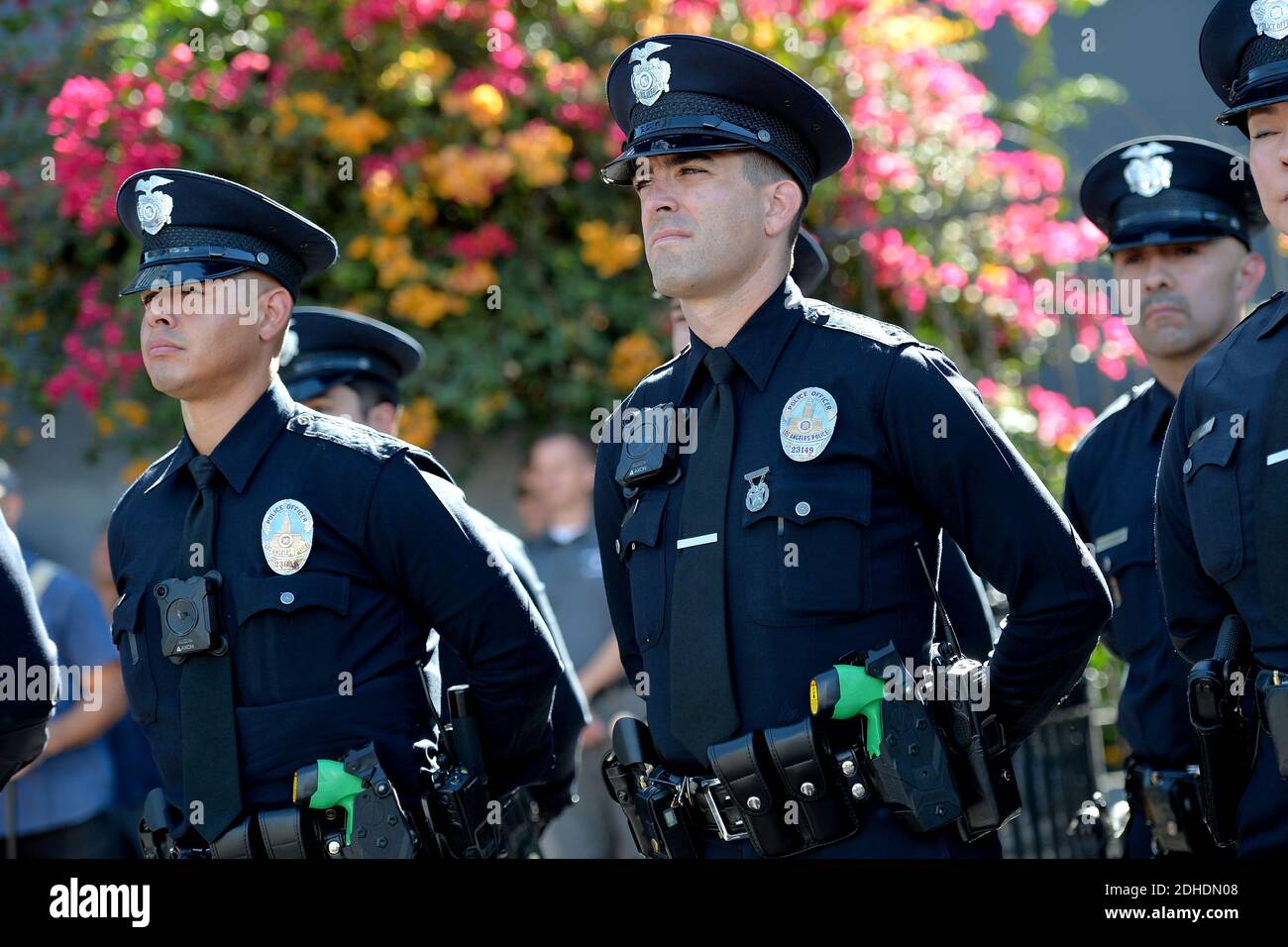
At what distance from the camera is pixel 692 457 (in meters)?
3.19

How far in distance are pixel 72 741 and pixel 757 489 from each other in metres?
3.59

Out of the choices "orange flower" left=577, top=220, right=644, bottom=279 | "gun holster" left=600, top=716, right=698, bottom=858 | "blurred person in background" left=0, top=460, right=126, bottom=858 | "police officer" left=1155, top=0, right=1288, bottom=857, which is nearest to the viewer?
"police officer" left=1155, top=0, right=1288, bottom=857

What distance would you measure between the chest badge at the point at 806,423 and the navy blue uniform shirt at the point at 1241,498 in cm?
65

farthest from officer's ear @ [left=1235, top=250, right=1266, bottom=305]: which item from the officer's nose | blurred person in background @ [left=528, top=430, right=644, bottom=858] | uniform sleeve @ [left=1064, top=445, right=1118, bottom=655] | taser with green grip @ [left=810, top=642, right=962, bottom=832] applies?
blurred person in background @ [left=528, top=430, right=644, bottom=858]

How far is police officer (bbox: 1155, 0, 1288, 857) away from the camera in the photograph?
8.87 feet

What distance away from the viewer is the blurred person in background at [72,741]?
5648 millimetres

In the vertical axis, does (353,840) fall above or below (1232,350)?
below

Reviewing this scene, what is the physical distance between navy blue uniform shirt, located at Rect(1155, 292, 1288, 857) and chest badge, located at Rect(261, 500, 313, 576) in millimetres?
1767

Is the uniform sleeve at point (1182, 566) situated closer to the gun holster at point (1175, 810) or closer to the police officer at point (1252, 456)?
the police officer at point (1252, 456)

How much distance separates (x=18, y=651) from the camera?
3633mm

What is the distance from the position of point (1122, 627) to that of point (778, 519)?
158 cm

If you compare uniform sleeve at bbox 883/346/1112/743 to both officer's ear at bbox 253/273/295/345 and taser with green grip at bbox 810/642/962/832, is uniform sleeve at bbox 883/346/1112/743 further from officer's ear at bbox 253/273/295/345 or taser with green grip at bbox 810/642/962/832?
officer's ear at bbox 253/273/295/345
